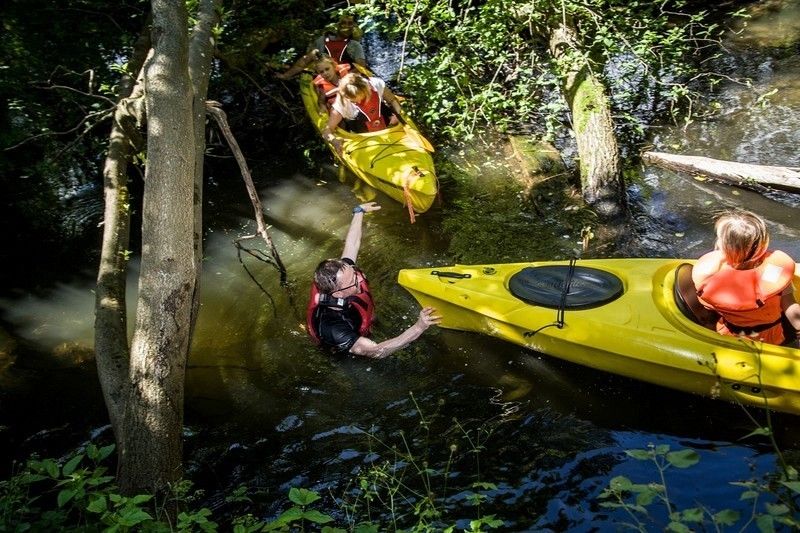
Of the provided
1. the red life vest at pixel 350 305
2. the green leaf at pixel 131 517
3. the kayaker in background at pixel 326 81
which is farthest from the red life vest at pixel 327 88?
the green leaf at pixel 131 517

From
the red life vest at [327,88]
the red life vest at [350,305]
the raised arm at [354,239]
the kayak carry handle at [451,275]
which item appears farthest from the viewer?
the red life vest at [327,88]

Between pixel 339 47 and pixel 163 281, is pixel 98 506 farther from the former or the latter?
pixel 339 47

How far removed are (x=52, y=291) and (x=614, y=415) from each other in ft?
14.5

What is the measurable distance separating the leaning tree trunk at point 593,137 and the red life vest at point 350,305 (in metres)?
2.41

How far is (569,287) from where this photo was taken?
404cm

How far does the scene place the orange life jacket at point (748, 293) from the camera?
128 inches

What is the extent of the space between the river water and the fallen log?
117 mm

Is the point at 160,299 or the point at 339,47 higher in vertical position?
the point at 339,47

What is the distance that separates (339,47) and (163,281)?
5323 millimetres

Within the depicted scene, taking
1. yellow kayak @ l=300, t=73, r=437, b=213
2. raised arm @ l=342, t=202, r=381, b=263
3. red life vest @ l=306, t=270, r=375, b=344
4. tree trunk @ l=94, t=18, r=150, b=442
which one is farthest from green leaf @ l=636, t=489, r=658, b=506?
yellow kayak @ l=300, t=73, r=437, b=213

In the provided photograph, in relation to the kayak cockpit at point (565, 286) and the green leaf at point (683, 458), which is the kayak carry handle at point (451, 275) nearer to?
the kayak cockpit at point (565, 286)

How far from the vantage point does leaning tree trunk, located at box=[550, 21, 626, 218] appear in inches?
222

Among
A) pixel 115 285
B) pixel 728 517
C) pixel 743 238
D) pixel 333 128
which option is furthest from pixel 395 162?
pixel 728 517

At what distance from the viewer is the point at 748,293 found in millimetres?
3293
